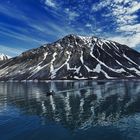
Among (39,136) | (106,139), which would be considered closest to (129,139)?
(106,139)

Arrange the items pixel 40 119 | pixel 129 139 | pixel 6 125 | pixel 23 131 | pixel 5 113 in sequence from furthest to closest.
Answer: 1. pixel 5 113
2. pixel 40 119
3. pixel 6 125
4. pixel 23 131
5. pixel 129 139

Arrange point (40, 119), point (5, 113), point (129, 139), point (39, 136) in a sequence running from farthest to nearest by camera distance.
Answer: point (5, 113) → point (40, 119) → point (39, 136) → point (129, 139)

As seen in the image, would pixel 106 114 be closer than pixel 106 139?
No

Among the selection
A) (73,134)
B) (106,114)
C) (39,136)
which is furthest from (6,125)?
(106,114)

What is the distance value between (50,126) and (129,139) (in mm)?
22368

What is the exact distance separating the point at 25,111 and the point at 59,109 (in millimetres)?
Result: 11706

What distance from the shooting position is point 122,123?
224 ft

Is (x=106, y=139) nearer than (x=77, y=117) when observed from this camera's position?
Yes

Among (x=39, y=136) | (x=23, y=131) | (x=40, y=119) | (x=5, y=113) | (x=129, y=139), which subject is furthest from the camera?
(x=5, y=113)

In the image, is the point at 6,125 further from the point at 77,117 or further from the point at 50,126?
the point at 77,117

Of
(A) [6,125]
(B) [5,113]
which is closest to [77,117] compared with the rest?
(A) [6,125]

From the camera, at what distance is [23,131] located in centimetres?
6488

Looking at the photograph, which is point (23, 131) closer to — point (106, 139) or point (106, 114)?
point (106, 139)

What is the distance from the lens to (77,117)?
3115 inches
